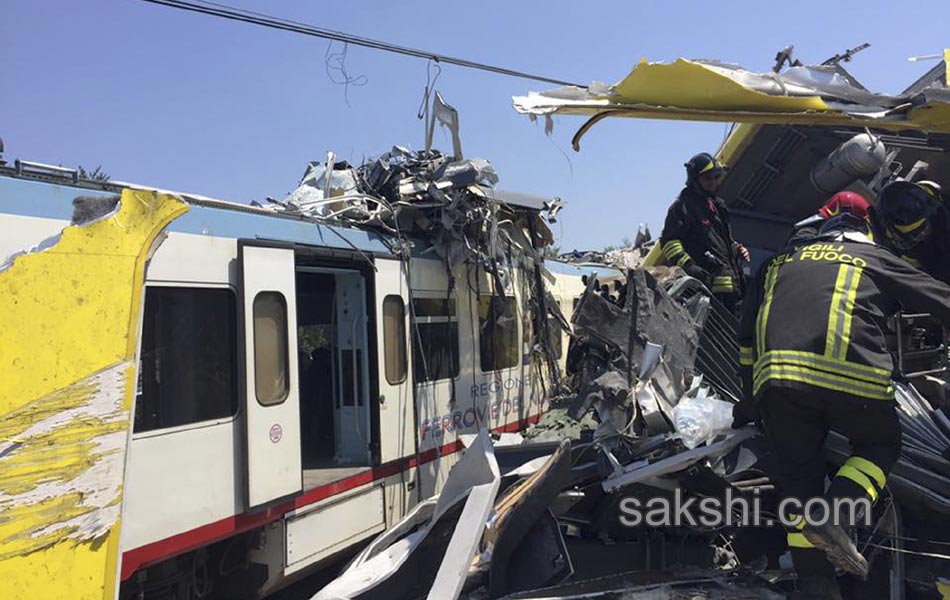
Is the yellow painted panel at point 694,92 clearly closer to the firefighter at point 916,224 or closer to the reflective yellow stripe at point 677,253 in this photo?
the firefighter at point 916,224

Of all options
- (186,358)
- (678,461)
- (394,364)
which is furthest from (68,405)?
(394,364)

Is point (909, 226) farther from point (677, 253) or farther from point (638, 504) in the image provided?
point (677, 253)

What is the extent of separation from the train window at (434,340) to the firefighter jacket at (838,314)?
340 cm

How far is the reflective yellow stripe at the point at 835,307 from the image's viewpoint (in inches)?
112

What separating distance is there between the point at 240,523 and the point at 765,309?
10.8 ft

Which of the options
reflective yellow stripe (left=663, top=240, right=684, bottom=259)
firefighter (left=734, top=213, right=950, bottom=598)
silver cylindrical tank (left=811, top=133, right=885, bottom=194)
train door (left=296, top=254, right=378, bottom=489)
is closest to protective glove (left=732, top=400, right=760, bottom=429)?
firefighter (left=734, top=213, right=950, bottom=598)

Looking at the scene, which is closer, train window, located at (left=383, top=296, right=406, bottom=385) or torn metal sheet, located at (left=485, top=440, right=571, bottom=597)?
torn metal sheet, located at (left=485, top=440, right=571, bottom=597)

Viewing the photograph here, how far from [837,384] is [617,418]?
1502 millimetres

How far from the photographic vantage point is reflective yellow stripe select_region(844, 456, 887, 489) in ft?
9.44

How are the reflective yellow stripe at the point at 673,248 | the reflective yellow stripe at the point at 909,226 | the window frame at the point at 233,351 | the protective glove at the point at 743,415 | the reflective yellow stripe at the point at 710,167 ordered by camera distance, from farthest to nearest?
the reflective yellow stripe at the point at 673,248, the reflective yellow stripe at the point at 710,167, the window frame at the point at 233,351, the protective glove at the point at 743,415, the reflective yellow stripe at the point at 909,226

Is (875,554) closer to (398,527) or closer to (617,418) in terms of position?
(617,418)

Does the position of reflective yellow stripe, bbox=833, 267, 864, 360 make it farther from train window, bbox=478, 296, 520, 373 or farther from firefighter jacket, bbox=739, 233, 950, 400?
train window, bbox=478, 296, 520, 373

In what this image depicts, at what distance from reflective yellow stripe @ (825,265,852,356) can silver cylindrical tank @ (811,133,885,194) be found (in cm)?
159

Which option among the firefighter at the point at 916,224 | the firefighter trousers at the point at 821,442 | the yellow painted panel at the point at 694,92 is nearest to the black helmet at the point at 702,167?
the firefighter at the point at 916,224
